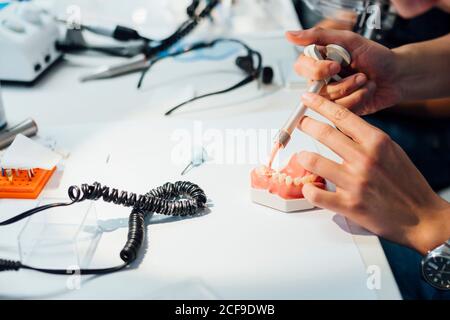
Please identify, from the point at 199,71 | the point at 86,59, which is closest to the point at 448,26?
the point at 199,71

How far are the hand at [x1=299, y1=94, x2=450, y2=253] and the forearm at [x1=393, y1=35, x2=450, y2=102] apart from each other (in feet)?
0.98

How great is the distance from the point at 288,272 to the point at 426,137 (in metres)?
0.83

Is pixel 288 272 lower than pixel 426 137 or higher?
higher

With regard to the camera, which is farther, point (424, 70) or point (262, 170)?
point (424, 70)

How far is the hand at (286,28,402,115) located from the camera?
811 millimetres

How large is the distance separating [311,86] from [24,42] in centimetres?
61

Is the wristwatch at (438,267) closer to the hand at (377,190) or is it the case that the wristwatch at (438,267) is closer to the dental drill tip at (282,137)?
the hand at (377,190)

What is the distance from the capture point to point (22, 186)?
74 cm

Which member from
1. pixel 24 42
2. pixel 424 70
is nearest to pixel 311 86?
pixel 424 70

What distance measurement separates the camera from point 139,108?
99 cm

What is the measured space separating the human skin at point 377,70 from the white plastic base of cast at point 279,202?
211 mm

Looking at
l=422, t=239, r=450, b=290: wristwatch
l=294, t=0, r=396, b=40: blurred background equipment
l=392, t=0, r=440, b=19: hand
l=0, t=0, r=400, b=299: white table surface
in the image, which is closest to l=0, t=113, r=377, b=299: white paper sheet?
l=0, t=0, r=400, b=299: white table surface

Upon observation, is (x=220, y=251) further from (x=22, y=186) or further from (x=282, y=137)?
(x=22, y=186)
